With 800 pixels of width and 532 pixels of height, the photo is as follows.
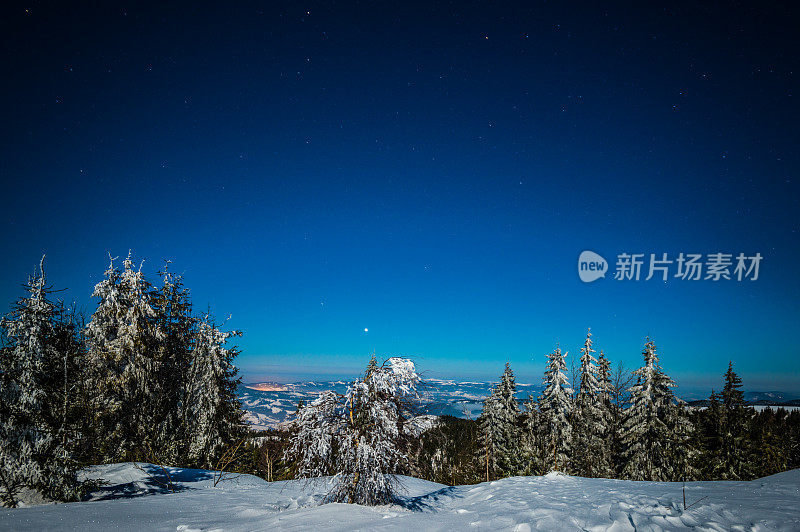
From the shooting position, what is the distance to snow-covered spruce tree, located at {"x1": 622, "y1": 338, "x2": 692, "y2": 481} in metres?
22.0

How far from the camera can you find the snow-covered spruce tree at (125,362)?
16219 mm

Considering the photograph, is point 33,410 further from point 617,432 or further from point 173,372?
point 617,432

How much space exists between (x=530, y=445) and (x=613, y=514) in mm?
22744

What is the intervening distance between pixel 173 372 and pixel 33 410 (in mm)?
11723

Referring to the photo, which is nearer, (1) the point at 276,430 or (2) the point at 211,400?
(1) the point at 276,430

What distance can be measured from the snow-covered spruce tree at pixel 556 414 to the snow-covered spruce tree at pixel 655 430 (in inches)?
139

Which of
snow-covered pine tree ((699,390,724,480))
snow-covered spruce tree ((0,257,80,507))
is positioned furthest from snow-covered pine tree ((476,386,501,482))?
snow-covered spruce tree ((0,257,80,507))

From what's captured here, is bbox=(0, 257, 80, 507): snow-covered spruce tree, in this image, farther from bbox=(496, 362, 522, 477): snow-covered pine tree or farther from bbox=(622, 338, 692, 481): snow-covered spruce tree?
bbox=(622, 338, 692, 481): snow-covered spruce tree

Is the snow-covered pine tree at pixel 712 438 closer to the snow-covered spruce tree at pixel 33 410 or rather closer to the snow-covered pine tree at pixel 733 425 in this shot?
the snow-covered pine tree at pixel 733 425

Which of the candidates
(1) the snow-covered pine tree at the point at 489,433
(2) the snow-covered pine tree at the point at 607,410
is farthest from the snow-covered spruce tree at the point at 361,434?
(2) the snow-covered pine tree at the point at 607,410

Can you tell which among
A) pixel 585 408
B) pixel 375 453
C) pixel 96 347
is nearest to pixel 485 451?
pixel 585 408

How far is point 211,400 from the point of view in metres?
18.2

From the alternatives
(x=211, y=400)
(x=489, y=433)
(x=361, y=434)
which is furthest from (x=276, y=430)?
(x=489, y=433)

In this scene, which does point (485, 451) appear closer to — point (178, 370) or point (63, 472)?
point (178, 370)
